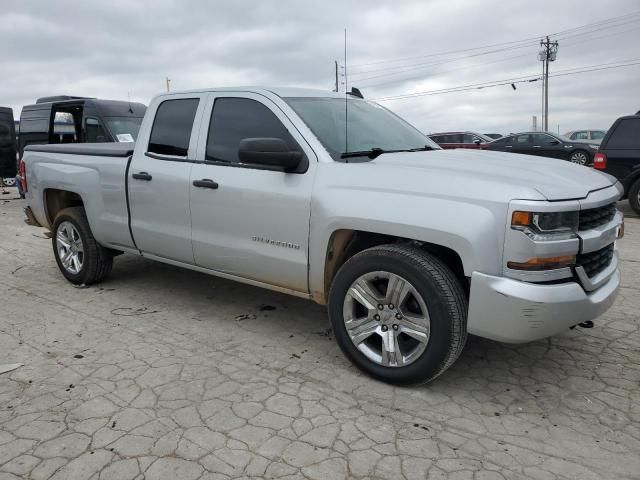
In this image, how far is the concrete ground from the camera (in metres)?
2.63

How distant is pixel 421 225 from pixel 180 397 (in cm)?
173

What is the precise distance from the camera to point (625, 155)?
9.70 m

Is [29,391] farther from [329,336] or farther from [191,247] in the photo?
[329,336]

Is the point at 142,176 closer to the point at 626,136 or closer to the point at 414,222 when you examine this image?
the point at 414,222

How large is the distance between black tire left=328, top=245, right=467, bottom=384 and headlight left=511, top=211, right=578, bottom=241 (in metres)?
0.51

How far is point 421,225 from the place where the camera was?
310cm

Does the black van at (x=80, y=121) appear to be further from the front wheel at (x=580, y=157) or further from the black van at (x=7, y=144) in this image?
the front wheel at (x=580, y=157)

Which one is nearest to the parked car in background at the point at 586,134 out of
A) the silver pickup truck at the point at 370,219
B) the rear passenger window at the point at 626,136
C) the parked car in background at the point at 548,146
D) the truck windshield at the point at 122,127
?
the parked car in background at the point at 548,146

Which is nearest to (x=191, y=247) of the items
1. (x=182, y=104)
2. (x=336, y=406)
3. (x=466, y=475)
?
(x=182, y=104)

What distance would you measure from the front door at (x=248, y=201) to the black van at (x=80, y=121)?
273 inches

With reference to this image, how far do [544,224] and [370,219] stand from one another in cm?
97

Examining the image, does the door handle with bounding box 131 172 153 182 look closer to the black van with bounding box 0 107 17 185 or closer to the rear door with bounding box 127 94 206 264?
the rear door with bounding box 127 94 206 264

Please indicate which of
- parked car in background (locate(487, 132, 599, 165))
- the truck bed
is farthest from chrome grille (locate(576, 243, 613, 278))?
parked car in background (locate(487, 132, 599, 165))

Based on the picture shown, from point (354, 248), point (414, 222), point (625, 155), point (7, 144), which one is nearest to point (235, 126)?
point (354, 248)
